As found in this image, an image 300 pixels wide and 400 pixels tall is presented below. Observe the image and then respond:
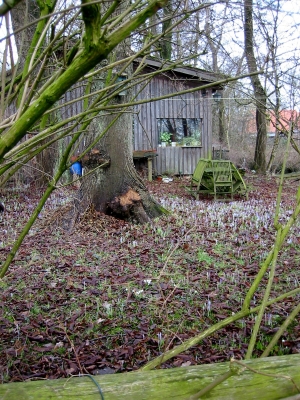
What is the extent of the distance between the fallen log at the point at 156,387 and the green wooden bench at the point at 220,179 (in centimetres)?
1002

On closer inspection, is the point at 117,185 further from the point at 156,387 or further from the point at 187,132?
the point at 187,132

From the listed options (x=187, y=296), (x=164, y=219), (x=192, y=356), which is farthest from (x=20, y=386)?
(x=164, y=219)

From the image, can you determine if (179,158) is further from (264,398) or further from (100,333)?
(264,398)

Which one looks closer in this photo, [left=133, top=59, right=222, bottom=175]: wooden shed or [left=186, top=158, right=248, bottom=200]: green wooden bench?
[left=186, top=158, right=248, bottom=200]: green wooden bench

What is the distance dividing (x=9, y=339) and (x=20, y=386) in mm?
2120

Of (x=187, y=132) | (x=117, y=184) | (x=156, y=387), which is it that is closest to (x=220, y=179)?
(x=117, y=184)

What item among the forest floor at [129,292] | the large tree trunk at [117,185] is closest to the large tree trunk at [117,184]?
the large tree trunk at [117,185]

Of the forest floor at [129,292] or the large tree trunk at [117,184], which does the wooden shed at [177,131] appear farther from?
the forest floor at [129,292]

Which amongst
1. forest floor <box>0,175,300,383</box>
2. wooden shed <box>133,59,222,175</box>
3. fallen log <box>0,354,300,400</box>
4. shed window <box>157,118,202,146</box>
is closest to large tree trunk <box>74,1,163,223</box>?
forest floor <box>0,175,300,383</box>

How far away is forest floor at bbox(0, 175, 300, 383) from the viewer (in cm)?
325

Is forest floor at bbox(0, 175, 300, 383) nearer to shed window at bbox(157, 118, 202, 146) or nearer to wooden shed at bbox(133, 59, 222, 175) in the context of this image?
wooden shed at bbox(133, 59, 222, 175)

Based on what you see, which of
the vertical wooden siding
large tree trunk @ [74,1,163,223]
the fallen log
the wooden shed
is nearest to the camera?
the fallen log

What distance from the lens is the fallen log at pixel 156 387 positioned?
1528 millimetres

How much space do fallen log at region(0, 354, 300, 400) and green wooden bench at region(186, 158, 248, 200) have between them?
10015 mm
